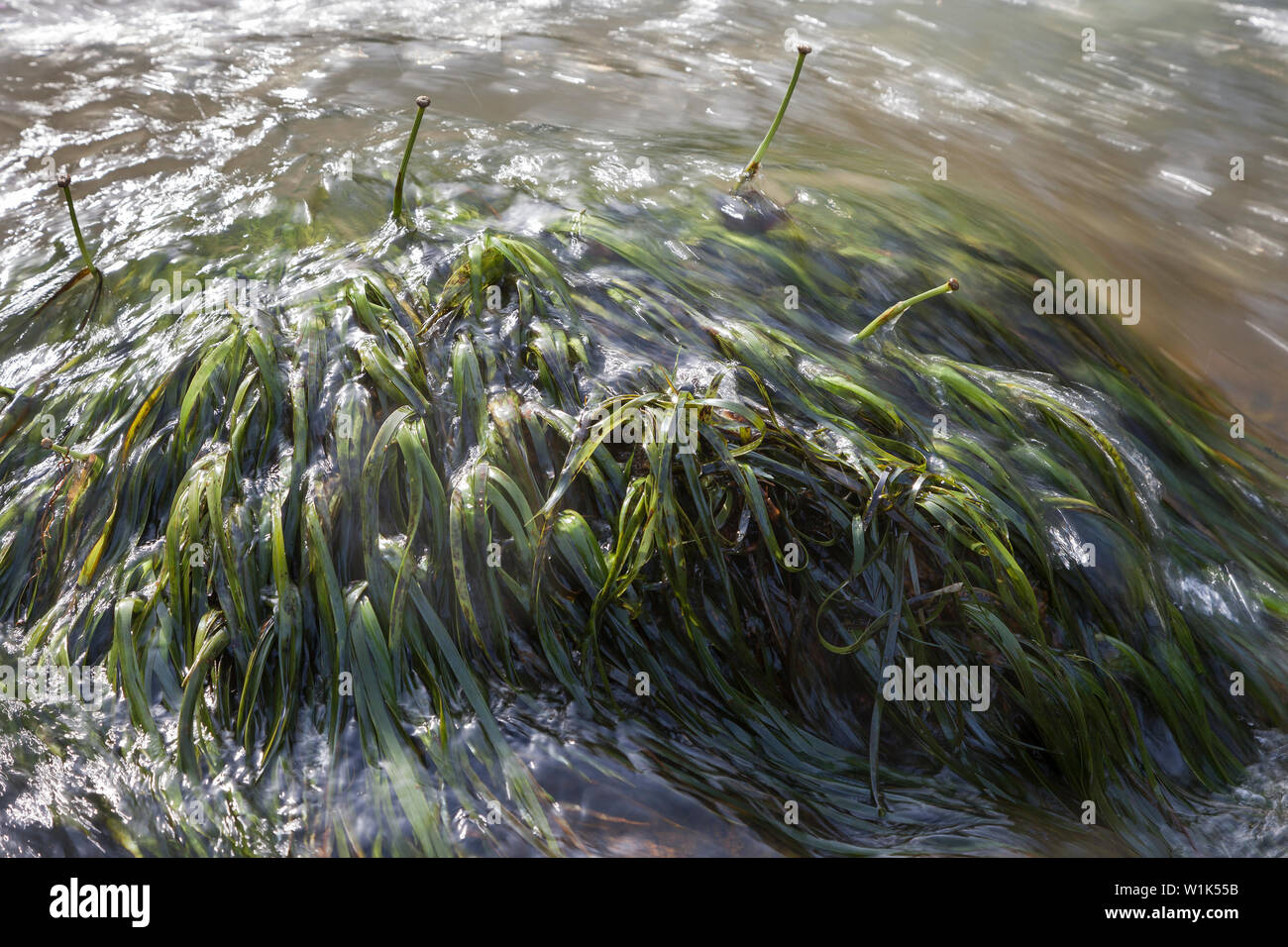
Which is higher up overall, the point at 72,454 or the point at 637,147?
the point at 637,147

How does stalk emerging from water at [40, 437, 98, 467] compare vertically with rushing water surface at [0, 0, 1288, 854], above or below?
below

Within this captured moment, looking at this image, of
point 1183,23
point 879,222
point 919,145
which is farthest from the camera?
point 1183,23

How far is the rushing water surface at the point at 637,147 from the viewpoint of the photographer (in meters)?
2.35

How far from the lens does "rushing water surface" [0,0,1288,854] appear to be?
2346 millimetres

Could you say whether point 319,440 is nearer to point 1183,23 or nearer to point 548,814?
point 548,814

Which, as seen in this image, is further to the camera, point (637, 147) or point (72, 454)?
point (637, 147)

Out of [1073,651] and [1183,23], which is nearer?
[1073,651]

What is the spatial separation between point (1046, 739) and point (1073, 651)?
0.88 ft

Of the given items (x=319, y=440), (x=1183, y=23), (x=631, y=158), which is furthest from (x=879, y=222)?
(x=1183, y=23)

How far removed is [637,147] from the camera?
421 centimetres

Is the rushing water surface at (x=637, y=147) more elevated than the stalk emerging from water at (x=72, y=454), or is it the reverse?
the rushing water surface at (x=637, y=147)

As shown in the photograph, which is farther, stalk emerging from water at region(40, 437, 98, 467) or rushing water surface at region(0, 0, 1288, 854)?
stalk emerging from water at region(40, 437, 98, 467)

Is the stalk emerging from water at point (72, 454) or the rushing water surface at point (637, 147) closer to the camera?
the rushing water surface at point (637, 147)

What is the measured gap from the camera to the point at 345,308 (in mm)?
2914
